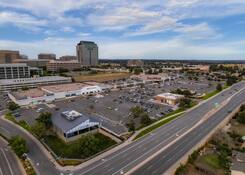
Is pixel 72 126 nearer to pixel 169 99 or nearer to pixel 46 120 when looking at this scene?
pixel 46 120

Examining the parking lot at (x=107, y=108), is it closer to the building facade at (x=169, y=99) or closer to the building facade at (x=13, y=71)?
the building facade at (x=169, y=99)

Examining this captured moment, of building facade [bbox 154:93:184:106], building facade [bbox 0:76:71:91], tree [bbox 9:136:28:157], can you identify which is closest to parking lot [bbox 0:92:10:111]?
building facade [bbox 0:76:71:91]

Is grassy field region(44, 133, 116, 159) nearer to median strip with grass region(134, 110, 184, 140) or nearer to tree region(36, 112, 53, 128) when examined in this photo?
tree region(36, 112, 53, 128)

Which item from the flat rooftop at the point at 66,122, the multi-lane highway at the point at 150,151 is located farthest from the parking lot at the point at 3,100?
the flat rooftop at the point at 66,122

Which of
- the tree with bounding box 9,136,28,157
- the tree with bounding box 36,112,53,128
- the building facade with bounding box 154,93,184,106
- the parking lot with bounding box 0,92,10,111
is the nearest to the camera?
the tree with bounding box 9,136,28,157

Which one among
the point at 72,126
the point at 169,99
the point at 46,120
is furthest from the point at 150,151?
the point at 169,99
